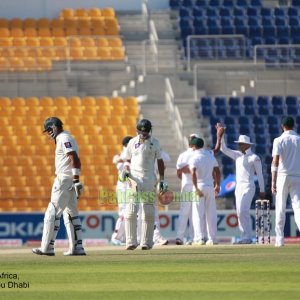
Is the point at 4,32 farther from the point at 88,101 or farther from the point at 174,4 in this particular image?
the point at 174,4

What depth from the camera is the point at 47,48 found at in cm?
3697

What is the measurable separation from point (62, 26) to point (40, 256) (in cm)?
2282

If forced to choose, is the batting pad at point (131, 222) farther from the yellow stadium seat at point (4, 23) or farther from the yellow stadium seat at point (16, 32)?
the yellow stadium seat at point (4, 23)

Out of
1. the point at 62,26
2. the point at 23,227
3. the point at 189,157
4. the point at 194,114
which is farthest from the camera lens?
the point at 62,26

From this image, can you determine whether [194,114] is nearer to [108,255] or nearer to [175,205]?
[175,205]

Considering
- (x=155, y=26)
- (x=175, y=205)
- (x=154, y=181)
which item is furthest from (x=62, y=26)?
(x=154, y=181)

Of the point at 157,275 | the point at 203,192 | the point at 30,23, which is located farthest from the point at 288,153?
the point at 30,23

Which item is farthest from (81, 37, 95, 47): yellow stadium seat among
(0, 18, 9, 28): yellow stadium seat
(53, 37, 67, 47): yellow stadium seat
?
(0, 18, 9, 28): yellow stadium seat

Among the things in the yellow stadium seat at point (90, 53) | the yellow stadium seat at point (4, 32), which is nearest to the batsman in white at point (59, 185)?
the yellow stadium seat at point (90, 53)

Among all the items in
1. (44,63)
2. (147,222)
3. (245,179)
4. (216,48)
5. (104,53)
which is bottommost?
(147,222)

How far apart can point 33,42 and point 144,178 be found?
2016 centimetres

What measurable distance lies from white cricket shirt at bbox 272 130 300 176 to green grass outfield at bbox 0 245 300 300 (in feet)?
5.03

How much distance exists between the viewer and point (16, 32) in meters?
40.6

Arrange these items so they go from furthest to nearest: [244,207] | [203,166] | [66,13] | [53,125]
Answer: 1. [66,13]
2. [244,207]
3. [203,166]
4. [53,125]
